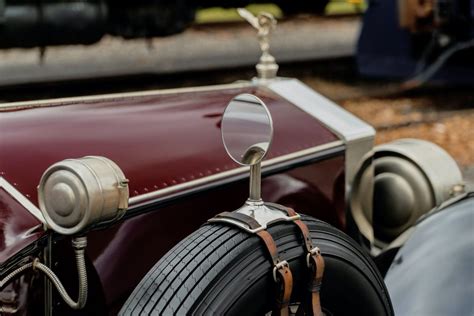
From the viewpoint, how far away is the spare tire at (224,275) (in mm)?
1577

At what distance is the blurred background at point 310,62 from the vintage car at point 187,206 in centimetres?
275

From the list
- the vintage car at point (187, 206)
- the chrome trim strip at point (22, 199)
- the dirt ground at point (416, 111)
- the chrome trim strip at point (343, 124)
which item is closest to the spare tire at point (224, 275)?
the vintage car at point (187, 206)

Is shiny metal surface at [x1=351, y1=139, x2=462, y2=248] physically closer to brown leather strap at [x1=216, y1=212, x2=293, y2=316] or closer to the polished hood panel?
the polished hood panel

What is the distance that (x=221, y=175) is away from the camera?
2252 mm

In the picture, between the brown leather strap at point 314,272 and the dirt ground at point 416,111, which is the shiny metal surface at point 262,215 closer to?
the brown leather strap at point 314,272

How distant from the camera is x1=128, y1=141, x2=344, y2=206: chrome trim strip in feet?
6.61

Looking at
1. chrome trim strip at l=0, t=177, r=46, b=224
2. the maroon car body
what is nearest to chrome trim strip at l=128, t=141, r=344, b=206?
the maroon car body

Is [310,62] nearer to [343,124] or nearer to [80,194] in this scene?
[343,124]

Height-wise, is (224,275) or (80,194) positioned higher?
(80,194)

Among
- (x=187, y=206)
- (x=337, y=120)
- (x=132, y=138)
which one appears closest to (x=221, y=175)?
(x=187, y=206)

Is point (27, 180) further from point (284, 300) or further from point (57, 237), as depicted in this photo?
point (284, 300)

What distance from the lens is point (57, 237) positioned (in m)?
1.80

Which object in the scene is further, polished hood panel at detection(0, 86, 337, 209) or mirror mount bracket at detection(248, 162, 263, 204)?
polished hood panel at detection(0, 86, 337, 209)

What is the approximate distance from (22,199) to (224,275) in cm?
58
